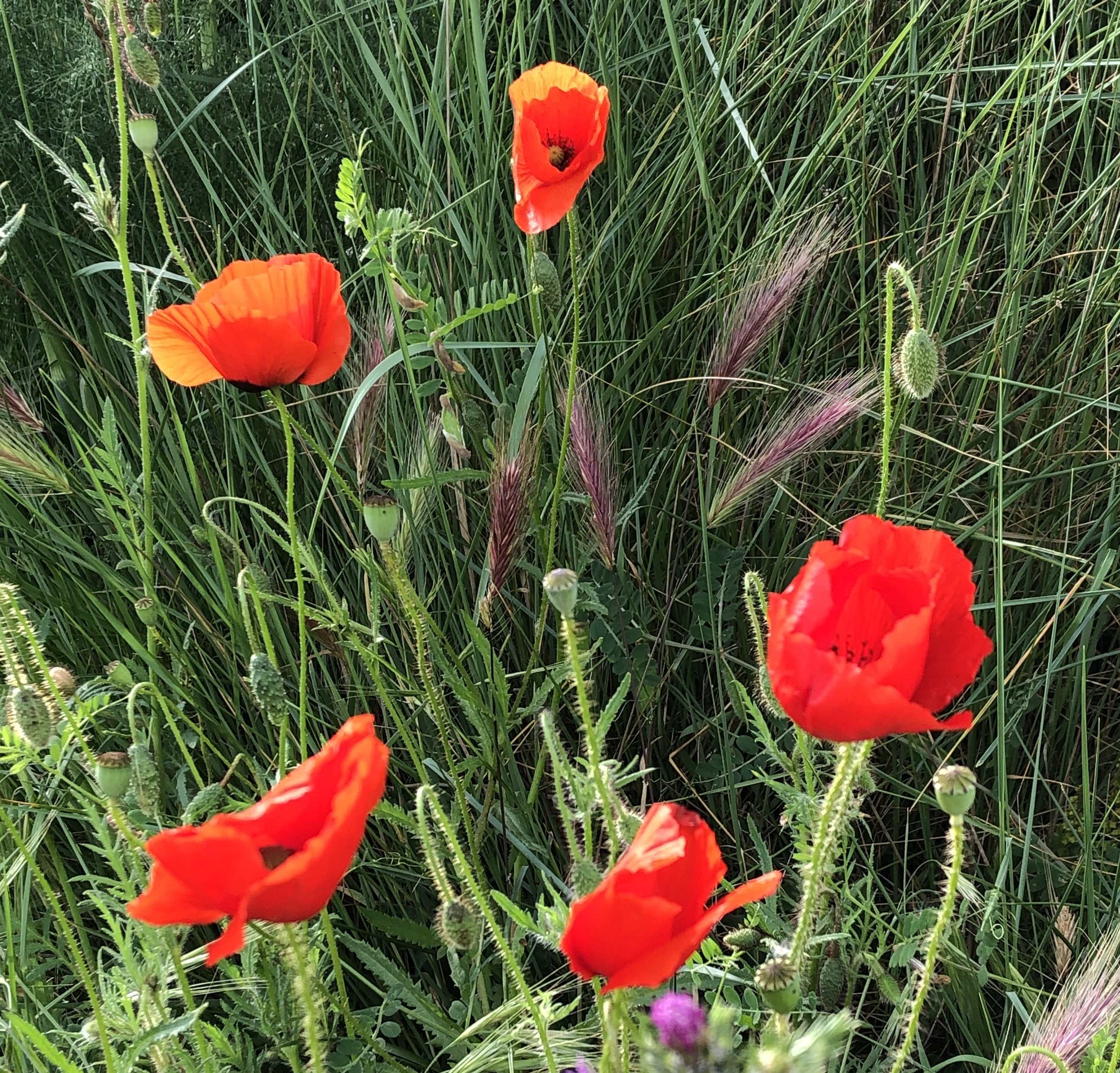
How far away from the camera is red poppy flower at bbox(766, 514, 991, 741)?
0.51 metres

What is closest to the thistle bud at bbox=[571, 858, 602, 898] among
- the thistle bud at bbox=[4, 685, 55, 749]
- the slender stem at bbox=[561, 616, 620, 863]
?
the slender stem at bbox=[561, 616, 620, 863]

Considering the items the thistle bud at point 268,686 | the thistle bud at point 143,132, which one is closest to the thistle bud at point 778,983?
the thistle bud at point 268,686

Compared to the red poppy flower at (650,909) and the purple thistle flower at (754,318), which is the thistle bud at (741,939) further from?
the purple thistle flower at (754,318)

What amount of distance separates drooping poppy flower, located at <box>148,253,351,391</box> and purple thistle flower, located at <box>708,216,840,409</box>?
1.14ft

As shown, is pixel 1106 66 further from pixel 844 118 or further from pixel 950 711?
pixel 950 711

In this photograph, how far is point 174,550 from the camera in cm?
132

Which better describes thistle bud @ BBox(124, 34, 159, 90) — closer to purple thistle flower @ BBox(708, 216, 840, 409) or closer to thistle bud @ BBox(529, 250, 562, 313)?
thistle bud @ BBox(529, 250, 562, 313)

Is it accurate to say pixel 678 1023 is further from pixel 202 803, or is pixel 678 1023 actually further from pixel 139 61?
pixel 139 61

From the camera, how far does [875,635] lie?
594 mm

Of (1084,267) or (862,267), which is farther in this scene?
(1084,267)

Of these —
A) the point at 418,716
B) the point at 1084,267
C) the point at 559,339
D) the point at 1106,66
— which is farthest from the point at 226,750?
the point at 1106,66

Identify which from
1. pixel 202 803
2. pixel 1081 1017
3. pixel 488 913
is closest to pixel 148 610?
pixel 202 803

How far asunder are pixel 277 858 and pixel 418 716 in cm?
67

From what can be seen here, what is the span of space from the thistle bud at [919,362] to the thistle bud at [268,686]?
0.47 meters
